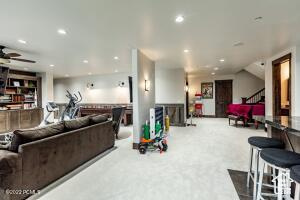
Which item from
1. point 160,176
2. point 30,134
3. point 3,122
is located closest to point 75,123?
point 30,134

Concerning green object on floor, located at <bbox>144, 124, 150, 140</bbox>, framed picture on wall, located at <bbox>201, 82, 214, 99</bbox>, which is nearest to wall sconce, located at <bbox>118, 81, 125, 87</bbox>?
green object on floor, located at <bbox>144, 124, 150, 140</bbox>

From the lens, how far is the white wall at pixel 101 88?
8523 millimetres

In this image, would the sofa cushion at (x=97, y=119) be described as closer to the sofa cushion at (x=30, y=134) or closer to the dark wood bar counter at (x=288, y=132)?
the sofa cushion at (x=30, y=134)

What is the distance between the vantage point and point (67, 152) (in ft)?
8.71

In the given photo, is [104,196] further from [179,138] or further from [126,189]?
[179,138]

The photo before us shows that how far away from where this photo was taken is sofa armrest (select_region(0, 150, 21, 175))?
1.81 m

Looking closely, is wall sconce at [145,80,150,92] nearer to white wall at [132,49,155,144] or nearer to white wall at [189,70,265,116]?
white wall at [132,49,155,144]

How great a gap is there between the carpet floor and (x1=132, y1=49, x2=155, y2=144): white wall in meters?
0.66

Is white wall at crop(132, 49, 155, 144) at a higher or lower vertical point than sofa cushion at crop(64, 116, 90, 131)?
higher

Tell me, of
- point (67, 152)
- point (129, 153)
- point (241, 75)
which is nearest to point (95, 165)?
point (67, 152)

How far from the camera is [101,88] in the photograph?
895 cm

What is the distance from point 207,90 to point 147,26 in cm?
788

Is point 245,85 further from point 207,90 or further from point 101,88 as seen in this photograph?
point 101,88

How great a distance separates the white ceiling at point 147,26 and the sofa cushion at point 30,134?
5.82 feet
